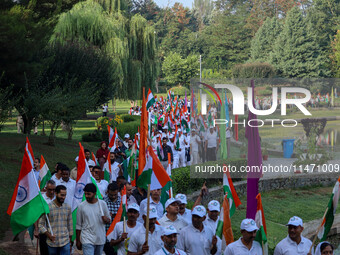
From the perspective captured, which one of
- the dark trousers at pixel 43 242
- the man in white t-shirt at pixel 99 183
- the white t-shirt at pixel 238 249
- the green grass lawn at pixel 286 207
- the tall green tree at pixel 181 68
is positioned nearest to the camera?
the white t-shirt at pixel 238 249

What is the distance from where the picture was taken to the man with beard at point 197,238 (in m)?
6.82

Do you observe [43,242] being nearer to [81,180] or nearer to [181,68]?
[81,180]

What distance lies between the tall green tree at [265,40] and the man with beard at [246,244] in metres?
71.9

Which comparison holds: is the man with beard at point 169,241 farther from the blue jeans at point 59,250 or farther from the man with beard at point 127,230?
the blue jeans at point 59,250

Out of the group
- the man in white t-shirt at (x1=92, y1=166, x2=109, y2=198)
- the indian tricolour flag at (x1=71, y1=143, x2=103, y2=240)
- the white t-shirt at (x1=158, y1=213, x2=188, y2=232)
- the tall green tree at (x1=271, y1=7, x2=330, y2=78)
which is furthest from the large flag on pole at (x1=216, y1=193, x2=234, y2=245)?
the tall green tree at (x1=271, y1=7, x2=330, y2=78)

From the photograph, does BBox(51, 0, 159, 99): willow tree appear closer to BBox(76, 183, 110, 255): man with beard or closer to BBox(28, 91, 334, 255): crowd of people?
BBox(28, 91, 334, 255): crowd of people

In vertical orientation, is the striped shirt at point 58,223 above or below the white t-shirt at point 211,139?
below

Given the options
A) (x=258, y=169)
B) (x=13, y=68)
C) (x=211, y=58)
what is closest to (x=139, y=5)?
(x=211, y=58)

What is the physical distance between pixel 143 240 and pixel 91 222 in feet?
4.38

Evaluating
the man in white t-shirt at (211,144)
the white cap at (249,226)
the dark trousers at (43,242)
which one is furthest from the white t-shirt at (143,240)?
the man in white t-shirt at (211,144)

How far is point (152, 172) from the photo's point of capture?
811cm

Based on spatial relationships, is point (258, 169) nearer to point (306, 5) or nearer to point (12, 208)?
point (12, 208)

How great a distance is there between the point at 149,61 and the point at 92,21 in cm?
767

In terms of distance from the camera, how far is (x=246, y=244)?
649cm
